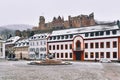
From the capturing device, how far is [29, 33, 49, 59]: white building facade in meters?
130

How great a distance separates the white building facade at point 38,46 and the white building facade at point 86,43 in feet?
12.5

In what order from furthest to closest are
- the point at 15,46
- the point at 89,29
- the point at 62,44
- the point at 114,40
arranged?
1. the point at 15,46
2. the point at 62,44
3. the point at 89,29
4. the point at 114,40

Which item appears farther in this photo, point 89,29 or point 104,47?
point 89,29

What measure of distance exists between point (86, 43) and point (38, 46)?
29.7 meters

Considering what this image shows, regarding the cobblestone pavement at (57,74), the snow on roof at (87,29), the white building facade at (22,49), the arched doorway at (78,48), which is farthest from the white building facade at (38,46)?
the cobblestone pavement at (57,74)

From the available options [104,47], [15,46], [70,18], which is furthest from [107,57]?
[70,18]

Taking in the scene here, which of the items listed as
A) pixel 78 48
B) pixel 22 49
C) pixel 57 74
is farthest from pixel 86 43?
pixel 57 74

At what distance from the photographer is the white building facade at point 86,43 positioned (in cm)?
10125

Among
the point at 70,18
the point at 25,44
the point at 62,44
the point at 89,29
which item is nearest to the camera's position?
the point at 89,29

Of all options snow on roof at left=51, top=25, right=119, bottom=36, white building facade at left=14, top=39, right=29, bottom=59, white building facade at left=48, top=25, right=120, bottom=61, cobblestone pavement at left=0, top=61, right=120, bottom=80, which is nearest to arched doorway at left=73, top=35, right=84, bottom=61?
white building facade at left=48, top=25, right=120, bottom=61

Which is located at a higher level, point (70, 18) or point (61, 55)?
point (70, 18)

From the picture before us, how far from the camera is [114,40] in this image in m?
100

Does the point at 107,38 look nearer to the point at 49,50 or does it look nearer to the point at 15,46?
the point at 49,50

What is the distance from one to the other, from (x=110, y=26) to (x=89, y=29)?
8.07 metres
